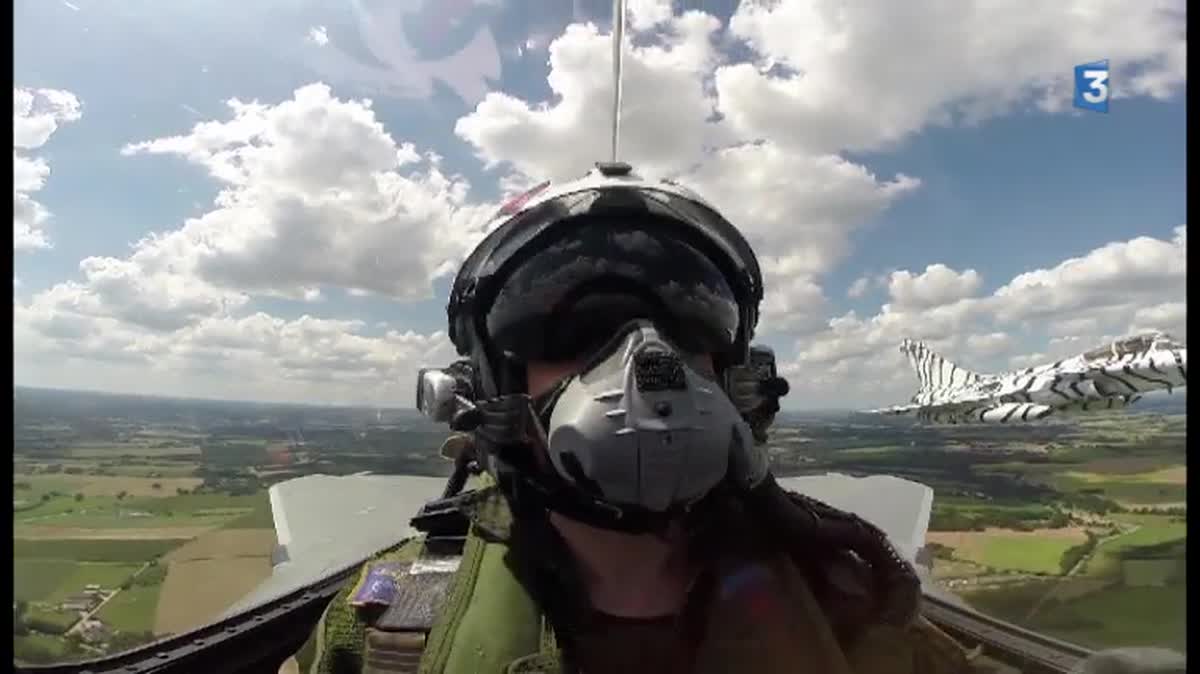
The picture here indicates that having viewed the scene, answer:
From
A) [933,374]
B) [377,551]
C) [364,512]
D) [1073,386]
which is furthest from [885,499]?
[933,374]

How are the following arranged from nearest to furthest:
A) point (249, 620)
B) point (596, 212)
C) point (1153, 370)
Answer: point (596, 212), point (249, 620), point (1153, 370)

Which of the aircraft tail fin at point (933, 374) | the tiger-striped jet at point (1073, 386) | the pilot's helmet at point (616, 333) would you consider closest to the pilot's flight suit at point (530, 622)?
the pilot's helmet at point (616, 333)

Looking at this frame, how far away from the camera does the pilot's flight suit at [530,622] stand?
1128 millimetres

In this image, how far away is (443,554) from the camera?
4.64 feet

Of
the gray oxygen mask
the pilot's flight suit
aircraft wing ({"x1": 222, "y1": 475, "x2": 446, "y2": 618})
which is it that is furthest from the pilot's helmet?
aircraft wing ({"x1": 222, "y1": 475, "x2": 446, "y2": 618})

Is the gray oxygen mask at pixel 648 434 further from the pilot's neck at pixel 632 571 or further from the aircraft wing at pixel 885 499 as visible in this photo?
the aircraft wing at pixel 885 499

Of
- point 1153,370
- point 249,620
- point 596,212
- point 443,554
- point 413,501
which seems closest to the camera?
point 596,212

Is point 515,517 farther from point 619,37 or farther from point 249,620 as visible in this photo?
point 249,620

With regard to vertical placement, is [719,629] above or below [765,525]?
below

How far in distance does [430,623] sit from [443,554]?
222mm

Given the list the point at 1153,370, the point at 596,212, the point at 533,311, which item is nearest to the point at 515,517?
the point at 533,311

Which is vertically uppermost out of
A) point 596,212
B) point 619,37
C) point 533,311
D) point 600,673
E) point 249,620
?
point 619,37

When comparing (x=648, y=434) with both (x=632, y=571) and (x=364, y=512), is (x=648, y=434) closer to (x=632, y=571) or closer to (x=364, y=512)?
(x=632, y=571)

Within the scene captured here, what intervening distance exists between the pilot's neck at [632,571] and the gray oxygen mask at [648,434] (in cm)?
18
